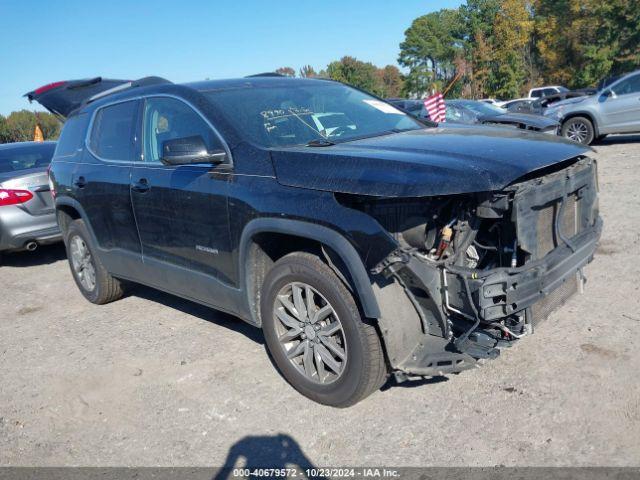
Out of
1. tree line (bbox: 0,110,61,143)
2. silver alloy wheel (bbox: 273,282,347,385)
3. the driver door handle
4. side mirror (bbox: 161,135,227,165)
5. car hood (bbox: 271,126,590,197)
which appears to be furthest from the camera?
tree line (bbox: 0,110,61,143)

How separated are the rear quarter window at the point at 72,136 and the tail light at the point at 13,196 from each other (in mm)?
1619

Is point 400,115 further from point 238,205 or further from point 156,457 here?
point 156,457

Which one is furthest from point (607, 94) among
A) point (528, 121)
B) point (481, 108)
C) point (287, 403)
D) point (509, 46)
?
point (509, 46)

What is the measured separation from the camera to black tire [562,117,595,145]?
13.2 meters

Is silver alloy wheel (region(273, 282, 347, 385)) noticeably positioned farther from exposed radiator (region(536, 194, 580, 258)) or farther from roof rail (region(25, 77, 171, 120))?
roof rail (region(25, 77, 171, 120))

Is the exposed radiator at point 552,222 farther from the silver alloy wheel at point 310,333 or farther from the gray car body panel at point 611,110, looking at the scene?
the gray car body panel at point 611,110

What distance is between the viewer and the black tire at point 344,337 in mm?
3072

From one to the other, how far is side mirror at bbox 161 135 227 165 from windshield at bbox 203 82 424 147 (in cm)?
25

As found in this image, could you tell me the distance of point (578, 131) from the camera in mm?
13352

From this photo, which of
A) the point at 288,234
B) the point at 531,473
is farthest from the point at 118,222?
the point at 531,473

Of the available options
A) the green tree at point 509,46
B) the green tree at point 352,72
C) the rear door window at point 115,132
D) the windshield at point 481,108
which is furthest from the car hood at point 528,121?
the green tree at point 352,72

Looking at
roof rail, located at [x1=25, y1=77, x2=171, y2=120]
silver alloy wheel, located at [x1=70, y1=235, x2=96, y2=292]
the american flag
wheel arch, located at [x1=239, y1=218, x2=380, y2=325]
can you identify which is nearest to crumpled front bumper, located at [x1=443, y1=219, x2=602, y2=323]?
wheel arch, located at [x1=239, y1=218, x2=380, y2=325]

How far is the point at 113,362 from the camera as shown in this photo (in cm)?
438

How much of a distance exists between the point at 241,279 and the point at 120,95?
2295mm
